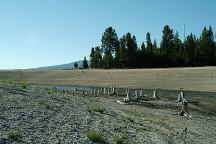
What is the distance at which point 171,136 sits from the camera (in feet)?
70.8

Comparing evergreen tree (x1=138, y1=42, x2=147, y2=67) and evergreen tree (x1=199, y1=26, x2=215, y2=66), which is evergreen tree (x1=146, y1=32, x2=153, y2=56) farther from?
evergreen tree (x1=199, y1=26, x2=215, y2=66)

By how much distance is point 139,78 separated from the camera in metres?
84.4

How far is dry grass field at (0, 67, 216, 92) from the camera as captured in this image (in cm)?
7450

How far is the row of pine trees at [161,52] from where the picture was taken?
415 ft

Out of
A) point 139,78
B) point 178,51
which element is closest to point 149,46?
point 178,51

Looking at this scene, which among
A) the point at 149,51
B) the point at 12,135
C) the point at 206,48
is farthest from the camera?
the point at 149,51

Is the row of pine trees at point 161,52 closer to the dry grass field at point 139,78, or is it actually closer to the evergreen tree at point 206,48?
the evergreen tree at point 206,48

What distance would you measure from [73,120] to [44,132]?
3.55 metres

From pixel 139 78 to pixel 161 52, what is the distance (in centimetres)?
4902

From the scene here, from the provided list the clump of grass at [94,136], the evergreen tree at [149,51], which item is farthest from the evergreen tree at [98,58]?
the clump of grass at [94,136]

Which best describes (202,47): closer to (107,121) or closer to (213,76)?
(213,76)

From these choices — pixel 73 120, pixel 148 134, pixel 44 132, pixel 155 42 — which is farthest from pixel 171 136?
pixel 155 42

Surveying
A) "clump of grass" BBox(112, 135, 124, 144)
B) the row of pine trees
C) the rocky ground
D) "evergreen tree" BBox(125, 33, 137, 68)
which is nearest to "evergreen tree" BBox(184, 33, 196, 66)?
the row of pine trees

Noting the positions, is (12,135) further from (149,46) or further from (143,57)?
(149,46)
